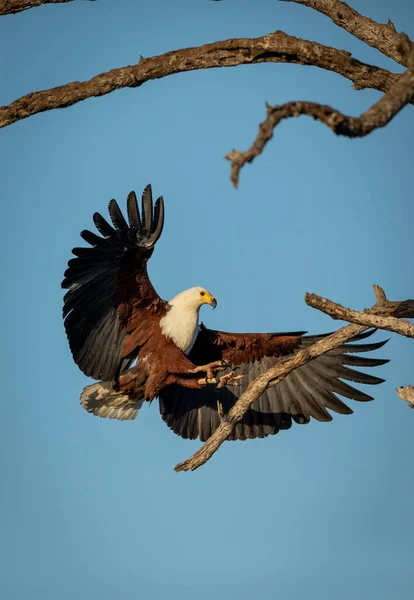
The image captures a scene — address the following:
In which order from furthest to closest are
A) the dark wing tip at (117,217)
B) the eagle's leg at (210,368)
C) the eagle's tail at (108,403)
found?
1. the eagle's tail at (108,403)
2. the eagle's leg at (210,368)
3. the dark wing tip at (117,217)

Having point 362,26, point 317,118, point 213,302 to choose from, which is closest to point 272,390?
point 213,302

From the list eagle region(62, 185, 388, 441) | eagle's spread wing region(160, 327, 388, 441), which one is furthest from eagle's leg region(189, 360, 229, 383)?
eagle's spread wing region(160, 327, 388, 441)

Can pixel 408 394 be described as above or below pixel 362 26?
below

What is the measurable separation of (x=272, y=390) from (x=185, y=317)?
5.17 feet

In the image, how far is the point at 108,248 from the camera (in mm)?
8023

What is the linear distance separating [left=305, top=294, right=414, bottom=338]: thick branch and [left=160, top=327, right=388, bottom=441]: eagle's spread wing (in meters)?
Answer: 2.13

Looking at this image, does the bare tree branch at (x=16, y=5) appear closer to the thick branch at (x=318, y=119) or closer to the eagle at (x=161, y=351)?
the eagle at (x=161, y=351)

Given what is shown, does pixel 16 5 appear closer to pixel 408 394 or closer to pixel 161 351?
pixel 161 351

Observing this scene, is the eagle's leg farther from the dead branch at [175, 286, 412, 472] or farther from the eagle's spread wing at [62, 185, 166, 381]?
the dead branch at [175, 286, 412, 472]

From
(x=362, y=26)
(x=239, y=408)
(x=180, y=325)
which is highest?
(x=362, y=26)

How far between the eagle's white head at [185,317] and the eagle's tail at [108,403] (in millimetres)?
1024

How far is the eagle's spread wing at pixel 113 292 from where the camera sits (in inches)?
311

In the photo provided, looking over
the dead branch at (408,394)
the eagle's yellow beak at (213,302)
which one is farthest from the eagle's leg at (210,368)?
the dead branch at (408,394)

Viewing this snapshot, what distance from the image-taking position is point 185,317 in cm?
868
